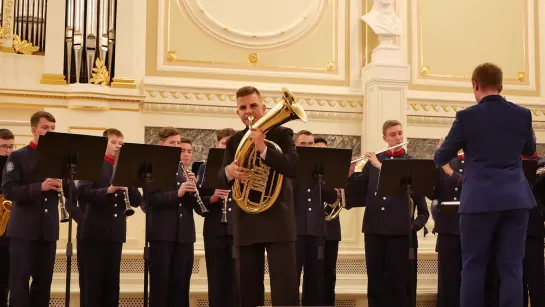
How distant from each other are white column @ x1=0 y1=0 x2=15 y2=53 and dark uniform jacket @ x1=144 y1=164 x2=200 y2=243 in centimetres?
313

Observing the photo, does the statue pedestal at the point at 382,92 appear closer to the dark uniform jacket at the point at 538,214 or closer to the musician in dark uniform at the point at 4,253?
the dark uniform jacket at the point at 538,214

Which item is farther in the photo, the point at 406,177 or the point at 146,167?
the point at 406,177

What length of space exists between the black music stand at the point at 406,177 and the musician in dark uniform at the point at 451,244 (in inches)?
17.7

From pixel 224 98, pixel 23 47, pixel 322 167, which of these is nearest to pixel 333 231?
pixel 322 167

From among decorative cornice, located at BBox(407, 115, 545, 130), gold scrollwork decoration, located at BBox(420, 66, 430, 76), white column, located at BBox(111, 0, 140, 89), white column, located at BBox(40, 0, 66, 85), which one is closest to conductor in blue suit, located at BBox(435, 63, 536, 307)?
decorative cornice, located at BBox(407, 115, 545, 130)

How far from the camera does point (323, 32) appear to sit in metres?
9.41

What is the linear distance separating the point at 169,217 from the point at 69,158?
127cm

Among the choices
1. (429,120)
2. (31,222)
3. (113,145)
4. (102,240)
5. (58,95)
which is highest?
(58,95)

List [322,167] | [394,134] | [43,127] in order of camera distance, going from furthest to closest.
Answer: [394,134] < [322,167] < [43,127]

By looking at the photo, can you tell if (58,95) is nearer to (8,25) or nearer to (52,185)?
(8,25)

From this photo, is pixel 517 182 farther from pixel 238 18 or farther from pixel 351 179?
pixel 238 18

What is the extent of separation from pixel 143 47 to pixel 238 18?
1.20 metres

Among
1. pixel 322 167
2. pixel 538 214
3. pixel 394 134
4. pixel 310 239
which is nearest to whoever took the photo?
pixel 322 167

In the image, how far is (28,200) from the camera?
5.84 meters
